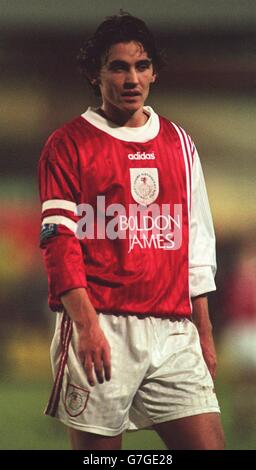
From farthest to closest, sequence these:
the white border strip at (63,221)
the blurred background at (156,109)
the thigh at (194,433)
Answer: the blurred background at (156,109) → the white border strip at (63,221) → the thigh at (194,433)

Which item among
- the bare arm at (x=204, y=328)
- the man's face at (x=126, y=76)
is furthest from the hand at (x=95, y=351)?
the man's face at (x=126, y=76)

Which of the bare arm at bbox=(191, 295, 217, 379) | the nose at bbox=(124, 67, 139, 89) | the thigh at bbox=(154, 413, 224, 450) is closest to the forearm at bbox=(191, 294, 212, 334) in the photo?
the bare arm at bbox=(191, 295, 217, 379)

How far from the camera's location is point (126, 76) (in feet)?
7.64

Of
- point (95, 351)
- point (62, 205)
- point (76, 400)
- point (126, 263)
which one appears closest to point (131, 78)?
point (62, 205)

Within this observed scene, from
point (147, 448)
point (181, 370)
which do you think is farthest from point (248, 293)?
point (181, 370)

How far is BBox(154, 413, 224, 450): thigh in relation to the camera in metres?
2.14

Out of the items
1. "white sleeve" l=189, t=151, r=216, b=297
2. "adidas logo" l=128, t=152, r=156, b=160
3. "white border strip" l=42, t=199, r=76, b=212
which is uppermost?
"adidas logo" l=128, t=152, r=156, b=160

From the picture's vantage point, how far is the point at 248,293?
297cm

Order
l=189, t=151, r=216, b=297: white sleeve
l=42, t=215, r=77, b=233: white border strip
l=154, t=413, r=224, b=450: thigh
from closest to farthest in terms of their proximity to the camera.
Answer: l=154, t=413, r=224, b=450: thigh, l=42, t=215, r=77, b=233: white border strip, l=189, t=151, r=216, b=297: white sleeve

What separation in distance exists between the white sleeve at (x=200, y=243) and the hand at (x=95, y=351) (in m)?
0.32

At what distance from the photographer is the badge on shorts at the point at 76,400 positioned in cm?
219

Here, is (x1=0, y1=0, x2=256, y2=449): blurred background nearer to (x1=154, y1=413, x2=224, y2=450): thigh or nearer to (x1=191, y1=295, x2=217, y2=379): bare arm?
(x1=191, y1=295, x2=217, y2=379): bare arm

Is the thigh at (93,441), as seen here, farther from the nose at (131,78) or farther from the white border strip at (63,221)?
the nose at (131,78)

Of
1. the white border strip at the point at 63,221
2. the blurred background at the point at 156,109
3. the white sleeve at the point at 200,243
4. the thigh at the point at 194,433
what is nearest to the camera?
the thigh at the point at 194,433
